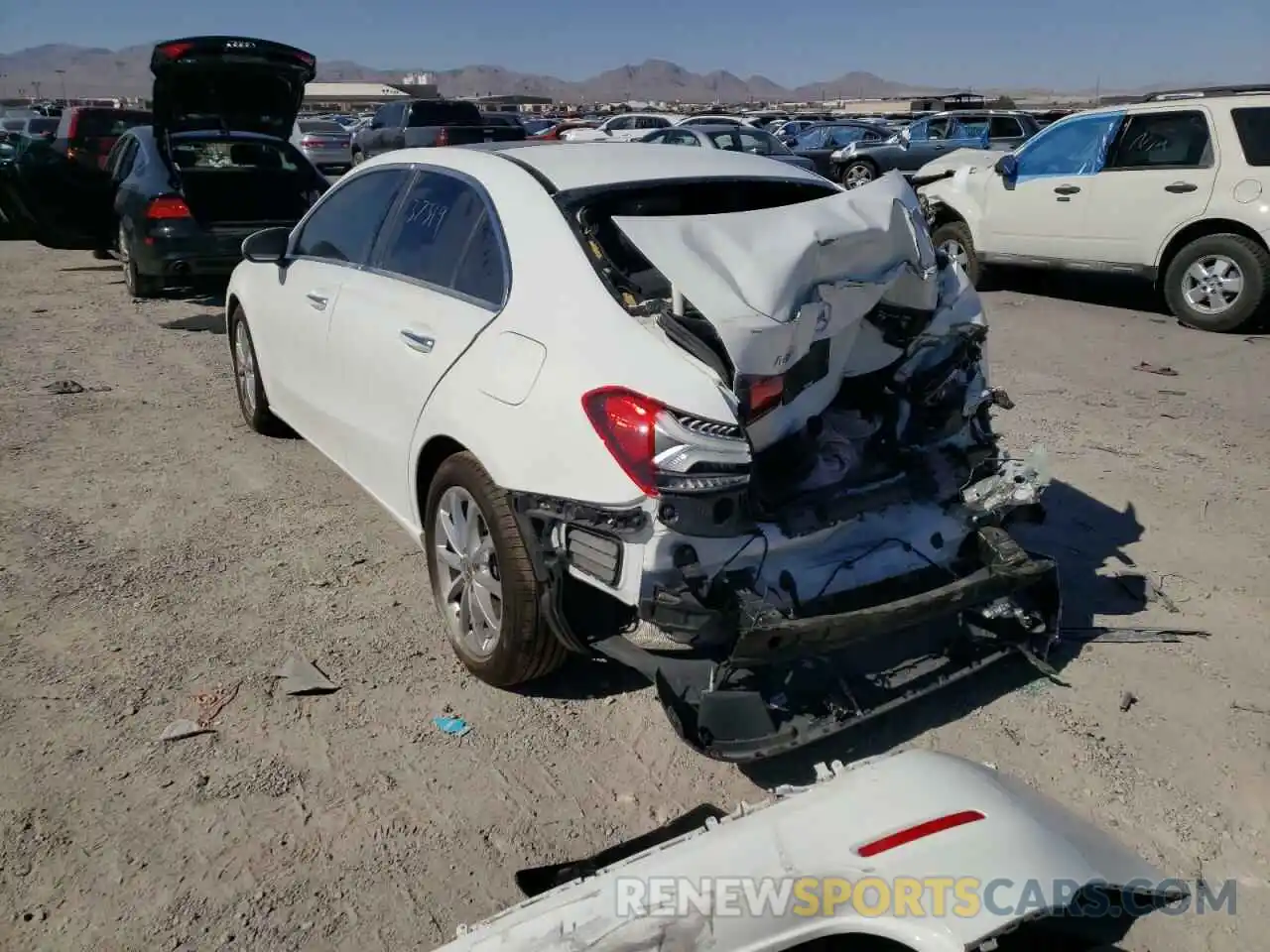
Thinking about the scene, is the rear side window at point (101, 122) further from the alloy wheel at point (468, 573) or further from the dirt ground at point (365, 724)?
the alloy wheel at point (468, 573)

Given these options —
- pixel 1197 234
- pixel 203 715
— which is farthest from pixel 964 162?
pixel 203 715

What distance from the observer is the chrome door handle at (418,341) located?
3.43 metres

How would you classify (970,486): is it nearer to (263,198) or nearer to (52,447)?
(52,447)

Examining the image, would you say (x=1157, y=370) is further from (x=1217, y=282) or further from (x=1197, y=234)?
(x=1197, y=234)

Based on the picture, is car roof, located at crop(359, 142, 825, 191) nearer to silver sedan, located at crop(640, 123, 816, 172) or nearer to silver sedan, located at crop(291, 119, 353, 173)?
silver sedan, located at crop(640, 123, 816, 172)

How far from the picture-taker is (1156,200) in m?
8.69

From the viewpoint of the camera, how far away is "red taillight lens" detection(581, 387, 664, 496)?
8.64 feet

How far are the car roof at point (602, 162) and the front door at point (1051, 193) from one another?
6.42 meters

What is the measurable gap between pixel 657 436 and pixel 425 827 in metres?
1.25

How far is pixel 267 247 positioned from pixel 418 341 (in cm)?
180

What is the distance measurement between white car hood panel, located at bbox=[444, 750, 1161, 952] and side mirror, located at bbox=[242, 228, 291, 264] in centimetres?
382

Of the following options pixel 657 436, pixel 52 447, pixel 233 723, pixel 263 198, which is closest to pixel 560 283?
pixel 657 436

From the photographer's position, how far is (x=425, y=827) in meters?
2.75

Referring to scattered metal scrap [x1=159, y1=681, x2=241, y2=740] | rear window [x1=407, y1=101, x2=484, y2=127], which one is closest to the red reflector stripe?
scattered metal scrap [x1=159, y1=681, x2=241, y2=740]
